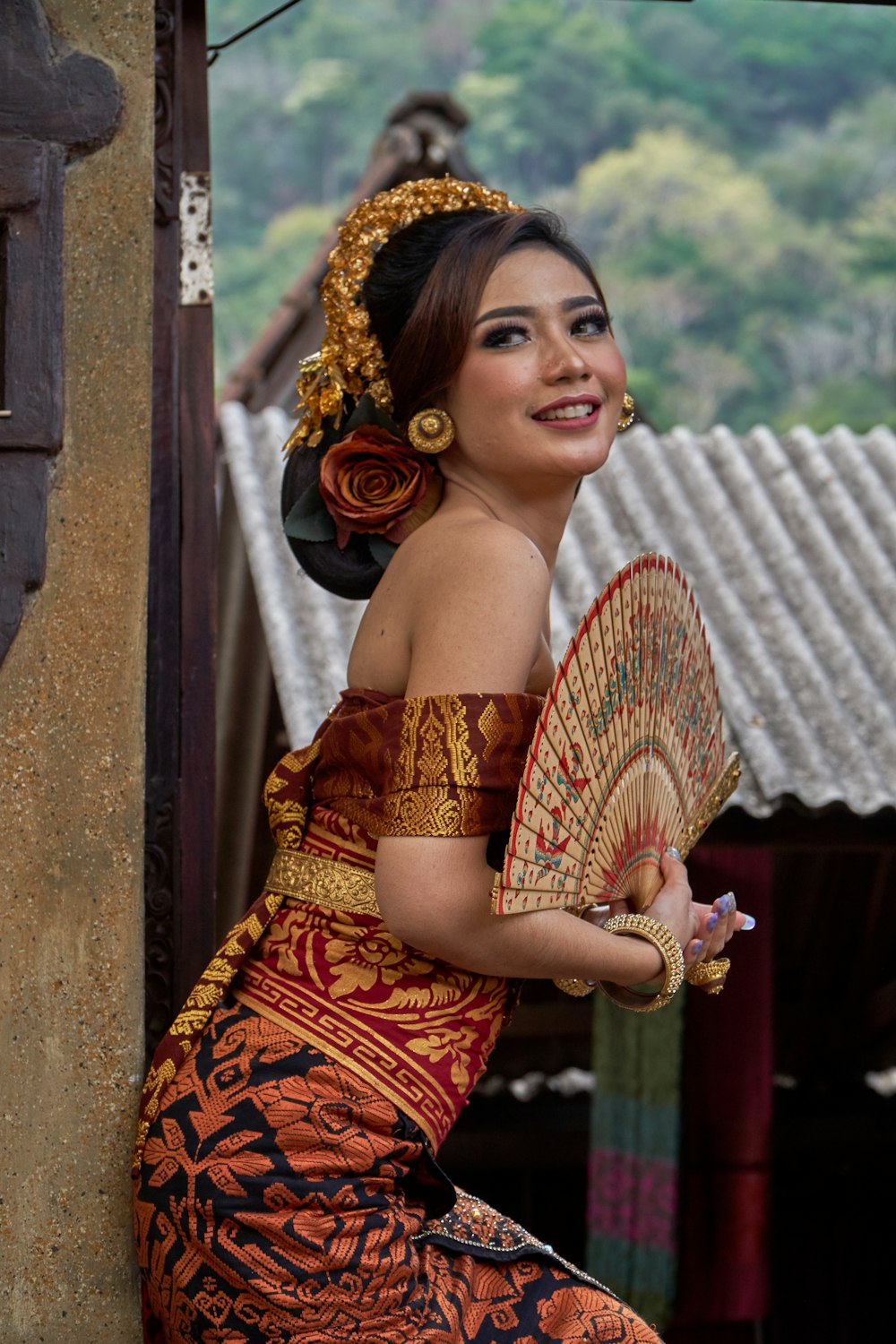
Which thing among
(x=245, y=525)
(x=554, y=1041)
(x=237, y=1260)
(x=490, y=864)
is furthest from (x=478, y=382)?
(x=554, y=1041)

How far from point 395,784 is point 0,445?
0.87 metres

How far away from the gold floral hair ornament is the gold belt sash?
745 millimetres

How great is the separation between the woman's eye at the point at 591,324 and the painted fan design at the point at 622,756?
39 cm

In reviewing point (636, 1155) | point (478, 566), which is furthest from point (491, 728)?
point (636, 1155)

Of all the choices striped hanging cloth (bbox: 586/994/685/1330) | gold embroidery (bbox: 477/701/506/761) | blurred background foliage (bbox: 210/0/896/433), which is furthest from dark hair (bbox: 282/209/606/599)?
blurred background foliage (bbox: 210/0/896/433)

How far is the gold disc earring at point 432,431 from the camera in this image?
2564 mm

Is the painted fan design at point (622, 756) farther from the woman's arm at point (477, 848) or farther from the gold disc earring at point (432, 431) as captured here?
the gold disc earring at point (432, 431)

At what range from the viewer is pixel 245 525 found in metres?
5.82

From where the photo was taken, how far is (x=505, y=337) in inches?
99.9

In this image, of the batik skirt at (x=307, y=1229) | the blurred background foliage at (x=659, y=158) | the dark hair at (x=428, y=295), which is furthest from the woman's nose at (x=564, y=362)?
the blurred background foliage at (x=659, y=158)

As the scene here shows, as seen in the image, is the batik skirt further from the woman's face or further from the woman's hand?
the woman's face

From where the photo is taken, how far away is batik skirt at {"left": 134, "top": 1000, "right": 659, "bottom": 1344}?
2.18 m

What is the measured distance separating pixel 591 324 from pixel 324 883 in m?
0.96

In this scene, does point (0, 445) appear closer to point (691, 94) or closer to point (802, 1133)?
point (802, 1133)
